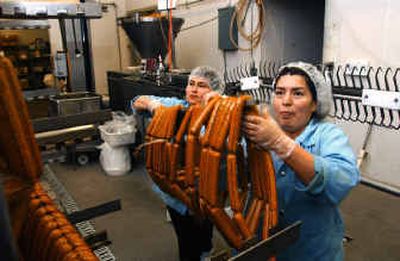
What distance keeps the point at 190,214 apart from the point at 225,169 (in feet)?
3.20

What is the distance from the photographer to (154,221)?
9.31 ft

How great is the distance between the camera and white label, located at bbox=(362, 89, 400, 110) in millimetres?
1240

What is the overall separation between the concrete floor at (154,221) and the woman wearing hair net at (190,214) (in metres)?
0.27

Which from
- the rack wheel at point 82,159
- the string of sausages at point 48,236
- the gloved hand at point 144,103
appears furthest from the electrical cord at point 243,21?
the string of sausages at point 48,236

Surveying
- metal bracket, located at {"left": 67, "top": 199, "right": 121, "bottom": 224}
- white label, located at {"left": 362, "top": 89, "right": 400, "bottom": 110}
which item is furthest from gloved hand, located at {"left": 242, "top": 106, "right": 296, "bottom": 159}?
white label, located at {"left": 362, "top": 89, "right": 400, "bottom": 110}

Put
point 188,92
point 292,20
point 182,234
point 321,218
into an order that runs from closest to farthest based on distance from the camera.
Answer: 1. point 321,218
2. point 182,234
3. point 188,92
4. point 292,20

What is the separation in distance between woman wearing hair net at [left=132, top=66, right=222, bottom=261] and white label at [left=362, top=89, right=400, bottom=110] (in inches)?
28.9

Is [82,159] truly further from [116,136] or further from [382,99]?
[382,99]

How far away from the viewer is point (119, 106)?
454cm

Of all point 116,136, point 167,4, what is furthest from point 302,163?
point 116,136

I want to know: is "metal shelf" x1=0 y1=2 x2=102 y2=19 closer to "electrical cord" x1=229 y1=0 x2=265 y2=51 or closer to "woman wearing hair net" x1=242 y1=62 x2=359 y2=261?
"electrical cord" x1=229 y1=0 x2=265 y2=51

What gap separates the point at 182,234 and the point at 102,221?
3.94 ft

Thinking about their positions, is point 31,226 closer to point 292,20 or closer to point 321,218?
point 321,218

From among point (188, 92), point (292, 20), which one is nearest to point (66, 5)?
point (188, 92)
